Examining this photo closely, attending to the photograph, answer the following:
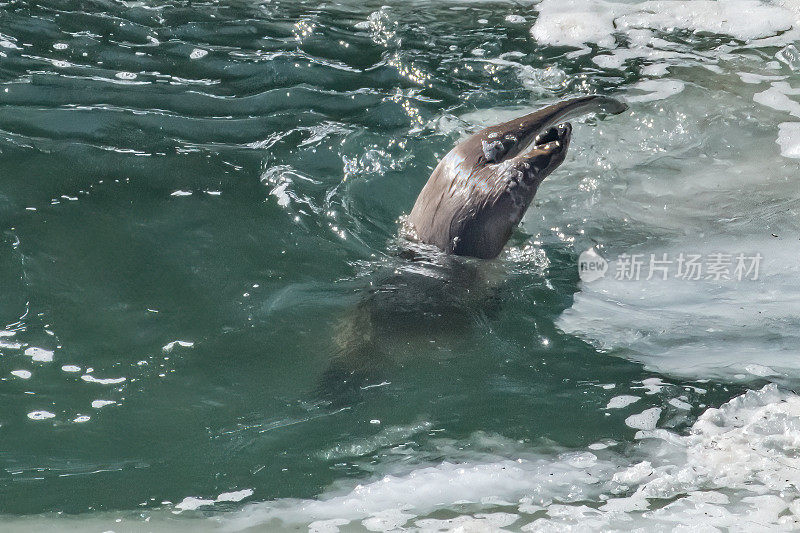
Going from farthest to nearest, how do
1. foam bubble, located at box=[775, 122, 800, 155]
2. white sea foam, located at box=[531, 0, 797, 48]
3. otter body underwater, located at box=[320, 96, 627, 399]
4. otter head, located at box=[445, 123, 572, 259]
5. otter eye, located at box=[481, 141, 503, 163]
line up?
white sea foam, located at box=[531, 0, 797, 48], foam bubble, located at box=[775, 122, 800, 155], otter eye, located at box=[481, 141, 503, 163], otter head, located at box=[445, 123, 572, 259], otter body underwater, located at box=[320, 96, 627, 399]

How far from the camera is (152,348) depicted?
3.67 metres

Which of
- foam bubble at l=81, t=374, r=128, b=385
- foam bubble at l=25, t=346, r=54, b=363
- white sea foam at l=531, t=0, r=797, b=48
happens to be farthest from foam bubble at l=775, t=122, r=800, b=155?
foam bubble at l=25, t=346, r=54, b=363

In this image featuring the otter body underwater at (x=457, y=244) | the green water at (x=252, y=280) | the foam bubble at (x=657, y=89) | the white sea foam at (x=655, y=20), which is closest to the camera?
the green water at (x=252, y=280)

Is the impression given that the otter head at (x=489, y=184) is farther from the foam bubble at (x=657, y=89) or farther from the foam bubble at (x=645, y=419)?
the foam bubble at (x=657, y=89)

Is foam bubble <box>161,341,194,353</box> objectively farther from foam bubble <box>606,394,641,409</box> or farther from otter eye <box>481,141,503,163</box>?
foam bubble <box>606,394,641,409</box>

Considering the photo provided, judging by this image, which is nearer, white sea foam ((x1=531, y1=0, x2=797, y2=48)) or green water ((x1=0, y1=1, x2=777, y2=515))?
green water ((x1=0, y1=1, x2=777, y2=515))

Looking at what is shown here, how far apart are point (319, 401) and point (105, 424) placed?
2.57ft

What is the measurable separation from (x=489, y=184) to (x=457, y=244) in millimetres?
299

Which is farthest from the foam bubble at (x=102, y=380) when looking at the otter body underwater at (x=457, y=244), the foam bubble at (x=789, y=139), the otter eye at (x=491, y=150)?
the foam bubble at (x=789, y=139)

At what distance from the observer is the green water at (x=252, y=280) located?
10.7 feet

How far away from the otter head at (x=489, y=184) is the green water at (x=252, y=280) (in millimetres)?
177

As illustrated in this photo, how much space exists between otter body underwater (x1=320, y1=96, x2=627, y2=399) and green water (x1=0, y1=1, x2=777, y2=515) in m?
0.02

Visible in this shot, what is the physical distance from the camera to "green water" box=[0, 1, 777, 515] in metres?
3.27

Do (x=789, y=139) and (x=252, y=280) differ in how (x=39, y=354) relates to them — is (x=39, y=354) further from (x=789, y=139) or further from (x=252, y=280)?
(x=789, y=139)
